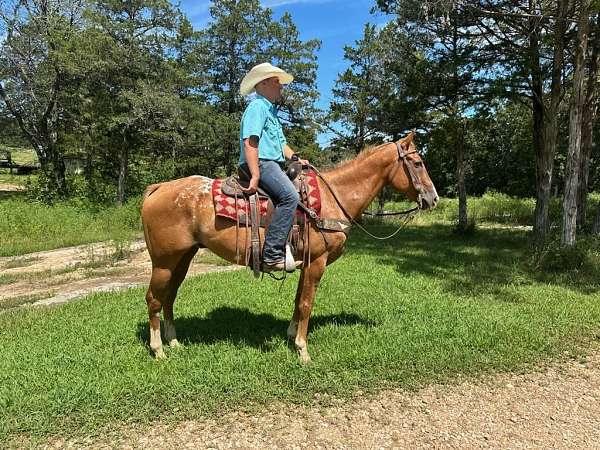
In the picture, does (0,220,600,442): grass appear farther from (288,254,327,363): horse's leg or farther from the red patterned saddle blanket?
the red patterned saddle blanket

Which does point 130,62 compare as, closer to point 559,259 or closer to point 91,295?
point 91,295

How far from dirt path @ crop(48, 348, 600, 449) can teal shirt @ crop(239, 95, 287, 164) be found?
2475 mm

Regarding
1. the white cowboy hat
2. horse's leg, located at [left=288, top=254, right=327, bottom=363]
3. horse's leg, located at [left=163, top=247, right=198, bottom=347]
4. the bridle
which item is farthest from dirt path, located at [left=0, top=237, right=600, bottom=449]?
the white cowboy hat

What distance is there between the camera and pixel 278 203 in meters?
4.31

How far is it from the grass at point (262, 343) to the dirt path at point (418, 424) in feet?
0.55

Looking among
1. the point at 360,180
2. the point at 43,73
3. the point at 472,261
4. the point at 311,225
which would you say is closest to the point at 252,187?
the point at 311,225

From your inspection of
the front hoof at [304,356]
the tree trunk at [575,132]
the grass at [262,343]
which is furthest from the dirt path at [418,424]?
the tree trunk at [575,132]

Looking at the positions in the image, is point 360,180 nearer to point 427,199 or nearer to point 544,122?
point 427,199

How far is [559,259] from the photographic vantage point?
336 inches

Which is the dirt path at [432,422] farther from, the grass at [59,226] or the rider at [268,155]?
the grass at [59,226]

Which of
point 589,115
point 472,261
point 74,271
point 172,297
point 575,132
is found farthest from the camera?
point 589,115

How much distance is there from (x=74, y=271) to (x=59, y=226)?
263 inches

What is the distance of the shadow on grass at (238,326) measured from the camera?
5.11 meters

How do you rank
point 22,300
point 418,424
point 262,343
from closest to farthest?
point 418,424 < point 262,343 < point 22,300
